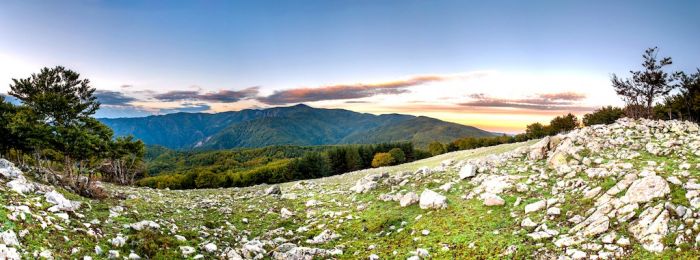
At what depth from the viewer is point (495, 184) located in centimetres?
1923

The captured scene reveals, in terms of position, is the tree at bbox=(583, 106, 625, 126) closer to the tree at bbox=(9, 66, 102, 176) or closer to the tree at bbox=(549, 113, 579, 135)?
the tree at bbox=(549, 113, 579, 135)

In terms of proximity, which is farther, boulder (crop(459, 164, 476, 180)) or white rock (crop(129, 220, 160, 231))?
boulder (crop(459, 164, 476, 180))

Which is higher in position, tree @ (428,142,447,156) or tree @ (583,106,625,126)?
tree @ (583,106,625,126)

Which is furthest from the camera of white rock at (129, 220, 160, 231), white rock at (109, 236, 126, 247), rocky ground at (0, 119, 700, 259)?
white rock at (129, 220, 160, 231)

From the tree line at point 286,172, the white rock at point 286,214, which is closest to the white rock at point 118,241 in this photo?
the white rock at point 286,214

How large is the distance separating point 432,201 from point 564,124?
114 meters

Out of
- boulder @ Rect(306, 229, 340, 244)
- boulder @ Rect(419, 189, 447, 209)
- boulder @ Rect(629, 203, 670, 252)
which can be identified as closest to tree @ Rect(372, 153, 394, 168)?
boulder @ Rect(419, 189, 447, 209)

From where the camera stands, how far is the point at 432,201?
18.4 m

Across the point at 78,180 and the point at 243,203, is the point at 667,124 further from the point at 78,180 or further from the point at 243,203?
the point at 78,180

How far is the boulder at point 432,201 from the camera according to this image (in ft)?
59.3

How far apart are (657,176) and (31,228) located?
74.6ft

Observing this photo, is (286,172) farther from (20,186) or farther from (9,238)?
(9,238)

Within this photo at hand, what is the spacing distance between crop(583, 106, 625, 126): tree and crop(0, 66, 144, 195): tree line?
355ft

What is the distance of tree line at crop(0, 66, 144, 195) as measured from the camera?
2422 centimetres
